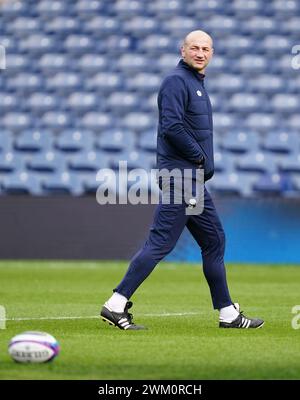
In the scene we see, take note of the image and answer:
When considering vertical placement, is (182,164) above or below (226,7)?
below

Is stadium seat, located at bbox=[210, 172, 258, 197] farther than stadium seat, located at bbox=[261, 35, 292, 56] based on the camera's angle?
No

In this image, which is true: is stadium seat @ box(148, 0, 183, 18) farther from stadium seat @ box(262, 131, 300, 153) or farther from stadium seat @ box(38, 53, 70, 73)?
stadium seat @ box(262, 131, 300, 153)

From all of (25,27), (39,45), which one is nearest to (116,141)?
(39,45)

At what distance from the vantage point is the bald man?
338 inches

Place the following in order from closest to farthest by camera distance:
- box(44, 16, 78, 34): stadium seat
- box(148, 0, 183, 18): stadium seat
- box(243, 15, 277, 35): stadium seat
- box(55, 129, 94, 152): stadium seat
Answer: box(55, 129, 94, 152): stadium seat
box(243, 15, 277, 35): stadium seat
box(148, 0, 183, 18): stadium seat
box(44, 16, 78, 34): stadium seat

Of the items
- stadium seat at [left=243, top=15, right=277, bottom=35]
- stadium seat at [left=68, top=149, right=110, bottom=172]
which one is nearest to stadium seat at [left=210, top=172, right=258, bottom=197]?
stadium seat at [left=68, top=149, right=110, bottom=172]

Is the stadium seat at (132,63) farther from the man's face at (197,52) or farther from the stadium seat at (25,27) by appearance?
the man's face at (197,52)

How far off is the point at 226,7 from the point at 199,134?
47.2 ft

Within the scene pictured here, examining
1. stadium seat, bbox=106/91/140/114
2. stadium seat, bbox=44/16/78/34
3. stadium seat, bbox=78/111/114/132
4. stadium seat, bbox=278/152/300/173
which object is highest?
stadium seat, bbox=44/16/78/34

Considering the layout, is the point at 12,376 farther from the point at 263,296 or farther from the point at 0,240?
the point at 0,240

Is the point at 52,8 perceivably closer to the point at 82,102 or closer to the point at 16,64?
the point at 16,64

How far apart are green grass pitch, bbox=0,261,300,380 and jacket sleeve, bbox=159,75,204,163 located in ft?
4.55
